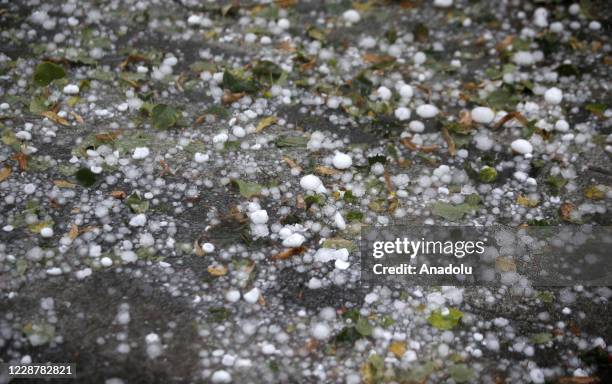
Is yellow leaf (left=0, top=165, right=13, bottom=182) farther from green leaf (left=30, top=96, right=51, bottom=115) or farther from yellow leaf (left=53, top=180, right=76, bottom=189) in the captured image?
green leaf (left=30, top=96, right=51, bottom=115)

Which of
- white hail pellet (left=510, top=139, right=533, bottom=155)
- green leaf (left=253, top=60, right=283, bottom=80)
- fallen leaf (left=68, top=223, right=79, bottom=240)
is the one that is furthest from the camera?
green leaf (left=253, top=60, right=283, bottom=80)

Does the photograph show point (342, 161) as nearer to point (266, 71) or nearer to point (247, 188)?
point (247, 188)

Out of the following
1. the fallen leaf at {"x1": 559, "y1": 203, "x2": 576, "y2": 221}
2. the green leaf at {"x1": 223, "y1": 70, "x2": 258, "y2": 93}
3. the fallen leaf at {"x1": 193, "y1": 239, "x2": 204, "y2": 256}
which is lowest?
the fallen leaf at {"x1": 193, "y1": 239, "x2": 204, "y2": 256}

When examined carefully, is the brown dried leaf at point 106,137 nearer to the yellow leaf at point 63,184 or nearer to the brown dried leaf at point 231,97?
the yellow leaf at point 63,184

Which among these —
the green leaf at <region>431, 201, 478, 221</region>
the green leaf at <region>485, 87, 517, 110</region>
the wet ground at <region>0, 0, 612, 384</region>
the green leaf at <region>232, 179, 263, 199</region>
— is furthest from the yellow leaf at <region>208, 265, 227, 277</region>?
the green leaf at <region>485, 87, 517, 110</region>

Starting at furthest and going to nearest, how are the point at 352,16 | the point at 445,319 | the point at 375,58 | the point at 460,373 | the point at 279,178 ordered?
the point at 352,16
the point at 375,58
the point at 279,178
the point at 445,319
the point at 460,373

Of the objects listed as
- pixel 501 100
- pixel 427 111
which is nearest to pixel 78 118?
pixel 427 111

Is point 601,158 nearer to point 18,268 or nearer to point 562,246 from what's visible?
point 562,246
